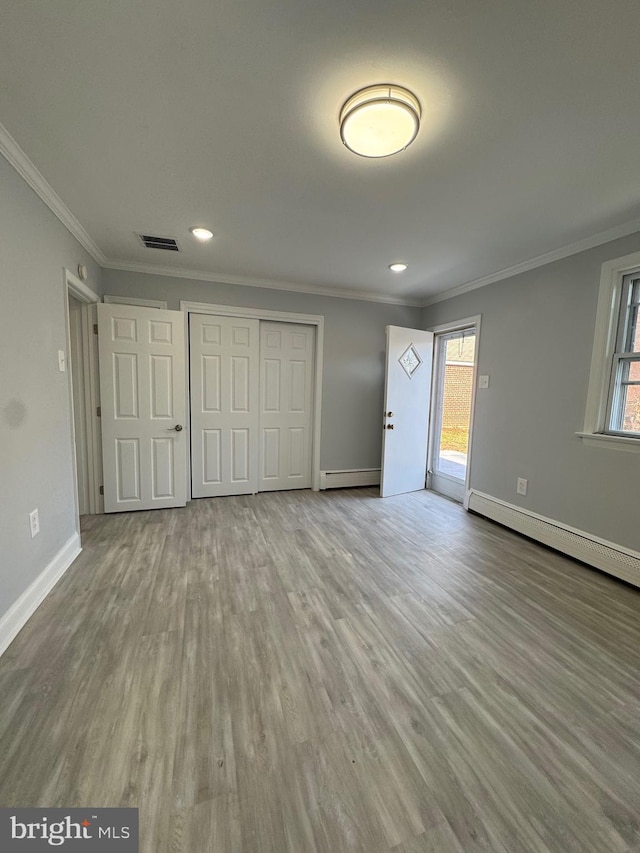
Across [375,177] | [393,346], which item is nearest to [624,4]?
[375,177]

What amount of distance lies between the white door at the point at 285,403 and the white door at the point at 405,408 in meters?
0.97

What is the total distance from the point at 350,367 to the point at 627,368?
2.64 m

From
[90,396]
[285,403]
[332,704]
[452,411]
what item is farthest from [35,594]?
[452,411]

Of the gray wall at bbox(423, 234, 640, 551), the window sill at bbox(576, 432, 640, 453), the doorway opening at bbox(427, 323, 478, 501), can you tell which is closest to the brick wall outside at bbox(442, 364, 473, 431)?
the doorway opening at bbox(427, 323, 478, 501)

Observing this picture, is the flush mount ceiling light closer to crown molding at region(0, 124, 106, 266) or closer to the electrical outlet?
crown molding at region(0, 124, 106, 266)

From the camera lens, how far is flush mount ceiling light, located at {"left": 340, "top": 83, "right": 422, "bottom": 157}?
4.42ft

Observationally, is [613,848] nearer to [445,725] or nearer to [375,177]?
[445,725]

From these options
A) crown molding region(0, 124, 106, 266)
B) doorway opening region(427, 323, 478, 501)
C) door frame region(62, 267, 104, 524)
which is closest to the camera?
crown molding region(0, 124, 106, 266)

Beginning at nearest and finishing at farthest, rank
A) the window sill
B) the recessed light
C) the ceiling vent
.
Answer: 1. the window sill
2. the recessed light
3. the ceiling vent

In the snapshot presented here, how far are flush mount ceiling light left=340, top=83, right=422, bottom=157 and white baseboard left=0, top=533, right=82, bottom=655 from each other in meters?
2.78

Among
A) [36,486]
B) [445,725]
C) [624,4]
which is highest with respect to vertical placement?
[624,4]

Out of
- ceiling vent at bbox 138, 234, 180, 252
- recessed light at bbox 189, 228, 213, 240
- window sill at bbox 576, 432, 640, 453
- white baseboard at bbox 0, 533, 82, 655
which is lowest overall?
white baseboard at bbox 0, 533, 82, 655

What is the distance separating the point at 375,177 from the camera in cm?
A: 189

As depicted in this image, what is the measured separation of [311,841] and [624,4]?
103 inches
